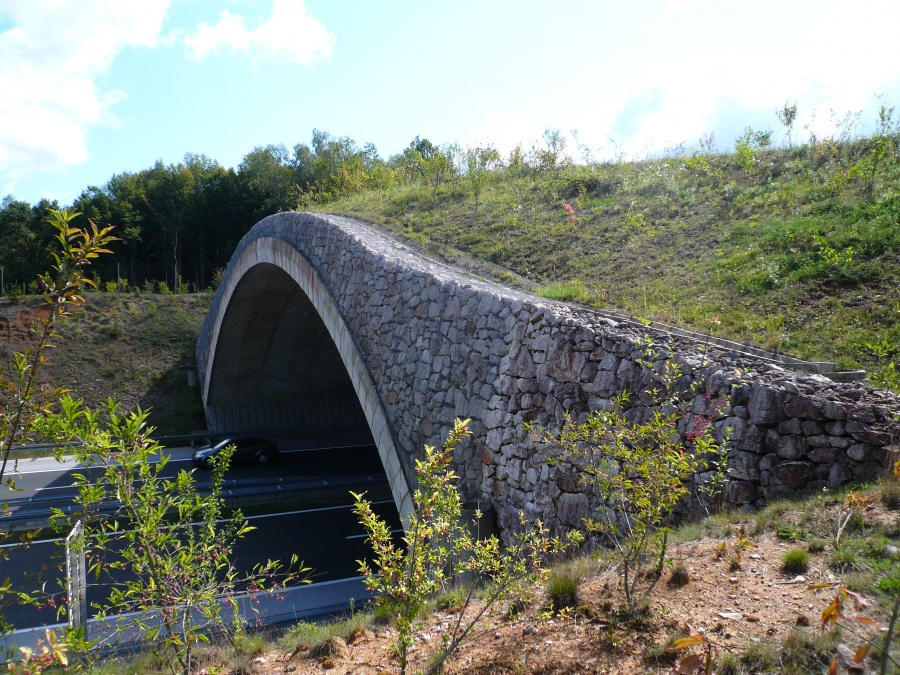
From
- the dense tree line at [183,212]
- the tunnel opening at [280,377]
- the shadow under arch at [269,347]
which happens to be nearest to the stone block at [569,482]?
the shadow under arch at [269,347]

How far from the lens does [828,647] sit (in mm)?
2562

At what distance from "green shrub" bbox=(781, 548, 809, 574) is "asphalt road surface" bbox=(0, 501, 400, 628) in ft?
29.3

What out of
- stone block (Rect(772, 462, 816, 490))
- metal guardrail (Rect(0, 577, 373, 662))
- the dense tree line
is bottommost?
metal guardrail (Rect(0, 577, 373, 662))

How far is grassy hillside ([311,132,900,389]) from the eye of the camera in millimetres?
6418

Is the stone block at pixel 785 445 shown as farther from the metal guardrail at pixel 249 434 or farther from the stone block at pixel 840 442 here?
the metal guardrail at pixel 249 434

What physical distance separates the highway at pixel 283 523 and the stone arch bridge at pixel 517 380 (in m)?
3.66

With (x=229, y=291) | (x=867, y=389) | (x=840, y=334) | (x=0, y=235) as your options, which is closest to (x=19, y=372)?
(x=867, y=389)

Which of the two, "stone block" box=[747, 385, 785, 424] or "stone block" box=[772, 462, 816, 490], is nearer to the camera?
"stone block" box=[772, 462, 816, 490]

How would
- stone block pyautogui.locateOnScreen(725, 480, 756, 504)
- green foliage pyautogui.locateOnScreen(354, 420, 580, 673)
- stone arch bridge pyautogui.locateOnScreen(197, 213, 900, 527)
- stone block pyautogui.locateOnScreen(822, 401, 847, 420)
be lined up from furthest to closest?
stone block pyautogui.locateOnScreen(725, 480, 756, 504) < stone arch bridge pyautogui.locateOnScreen(197, 213, 900, 527) < stone block pyautogui.locateOnScreen(822, 401, 847, 420) < green foliage pyautogui.locateOnScreen(354, 420, 580, 673)

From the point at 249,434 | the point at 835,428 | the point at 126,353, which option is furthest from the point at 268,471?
Answer: the point at 835,428

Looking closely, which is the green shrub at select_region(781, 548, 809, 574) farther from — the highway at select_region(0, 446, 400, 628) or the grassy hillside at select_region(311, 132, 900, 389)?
the highway at select_region(0, 446, 400, 628)

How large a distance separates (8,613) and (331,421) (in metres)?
14.3

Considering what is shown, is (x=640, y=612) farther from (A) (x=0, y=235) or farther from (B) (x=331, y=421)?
(A) (x=0, y=235)

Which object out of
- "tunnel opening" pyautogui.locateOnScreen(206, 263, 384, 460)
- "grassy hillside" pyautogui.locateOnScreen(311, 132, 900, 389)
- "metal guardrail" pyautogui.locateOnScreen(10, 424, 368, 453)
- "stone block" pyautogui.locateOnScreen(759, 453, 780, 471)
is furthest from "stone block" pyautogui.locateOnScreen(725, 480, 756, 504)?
"metal guardrail" pyautogui.locateOnScreen(10, 424, 368, 453)
